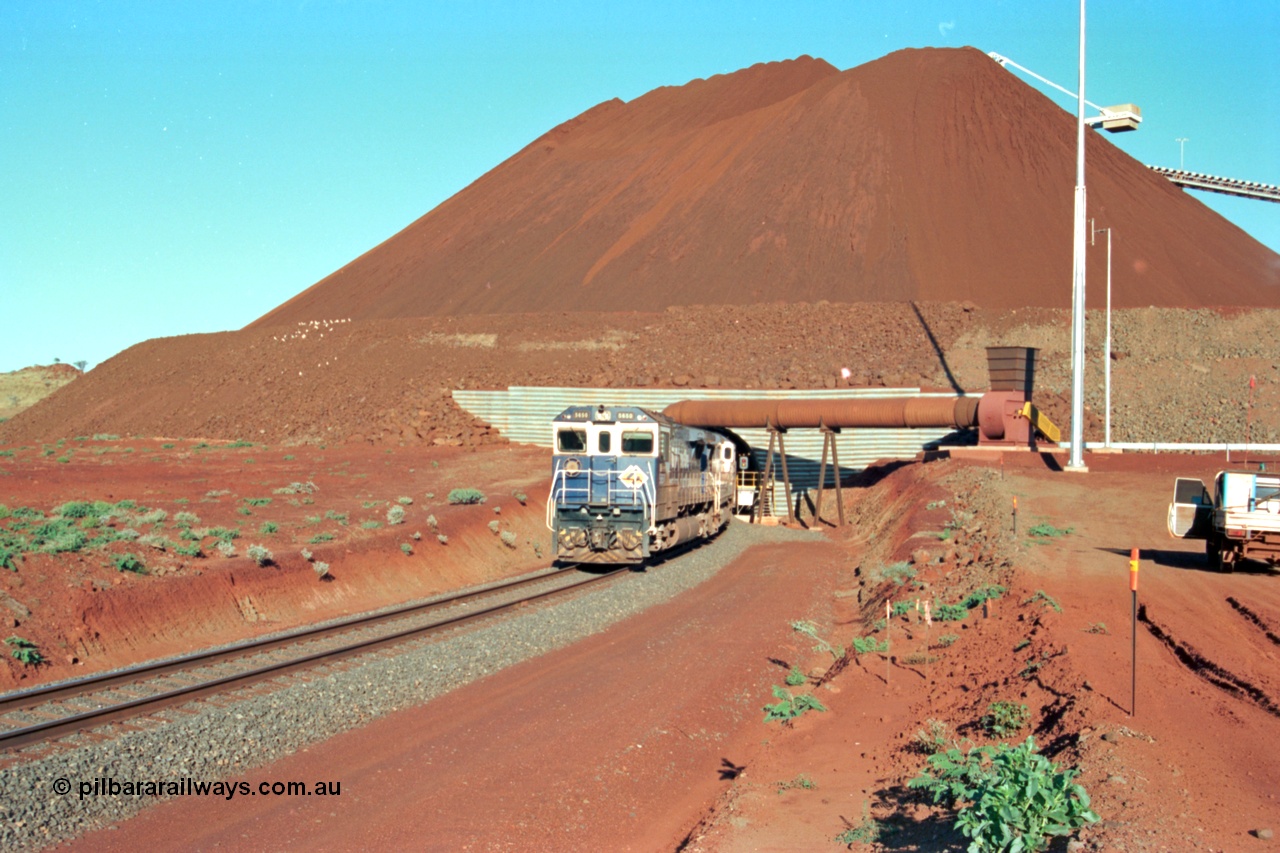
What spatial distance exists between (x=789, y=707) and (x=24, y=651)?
1190 cm

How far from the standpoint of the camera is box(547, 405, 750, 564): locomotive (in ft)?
85.2

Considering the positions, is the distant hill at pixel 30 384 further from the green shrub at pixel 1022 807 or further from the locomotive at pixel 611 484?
the green shrub at pixel 1022 807

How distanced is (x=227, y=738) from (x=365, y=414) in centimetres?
5453

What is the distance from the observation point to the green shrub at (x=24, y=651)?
16.3m

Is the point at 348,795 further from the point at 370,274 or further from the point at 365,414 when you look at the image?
the point at 370,274

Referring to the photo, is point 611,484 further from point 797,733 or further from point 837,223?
point 837,223

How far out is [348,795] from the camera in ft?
33.9

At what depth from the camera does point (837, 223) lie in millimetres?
86438

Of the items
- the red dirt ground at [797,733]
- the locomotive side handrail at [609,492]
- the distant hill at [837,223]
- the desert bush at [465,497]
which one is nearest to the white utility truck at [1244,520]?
the red dirt ground at [797,733]

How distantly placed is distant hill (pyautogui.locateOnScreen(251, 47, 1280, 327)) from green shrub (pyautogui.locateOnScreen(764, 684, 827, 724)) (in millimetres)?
64848

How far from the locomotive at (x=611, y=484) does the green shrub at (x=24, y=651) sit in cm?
1211

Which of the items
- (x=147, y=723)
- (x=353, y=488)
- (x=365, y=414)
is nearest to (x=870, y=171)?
(x=365, y=414)

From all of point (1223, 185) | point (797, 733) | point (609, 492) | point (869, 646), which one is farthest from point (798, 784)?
point (1223, 185)

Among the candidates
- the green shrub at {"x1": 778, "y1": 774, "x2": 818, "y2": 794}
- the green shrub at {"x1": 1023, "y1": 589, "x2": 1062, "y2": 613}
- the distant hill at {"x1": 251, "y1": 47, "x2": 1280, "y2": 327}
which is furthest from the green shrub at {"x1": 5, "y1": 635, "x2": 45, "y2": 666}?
the distant hill at {"x1": 251, "y1": 47, "x2": 1280, "y2": 327}
